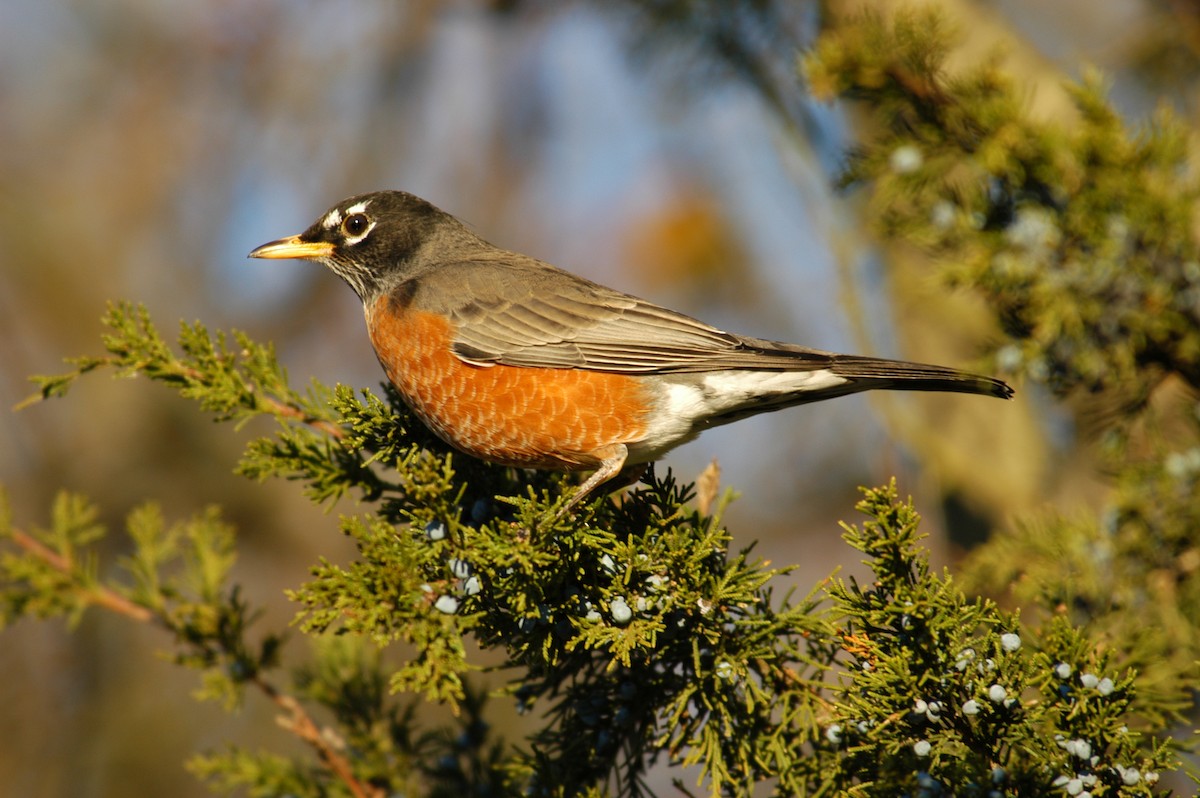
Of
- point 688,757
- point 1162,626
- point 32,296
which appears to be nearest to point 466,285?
point 688,757

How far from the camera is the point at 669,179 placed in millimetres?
7762

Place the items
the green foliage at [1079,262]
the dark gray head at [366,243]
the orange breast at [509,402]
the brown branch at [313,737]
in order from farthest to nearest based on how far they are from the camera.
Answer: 1. the dark gray head at [366,243]
2. the orange breast at [509,402]
3. the green foliage at [1079,262]
4. the brown branch at [313,737]

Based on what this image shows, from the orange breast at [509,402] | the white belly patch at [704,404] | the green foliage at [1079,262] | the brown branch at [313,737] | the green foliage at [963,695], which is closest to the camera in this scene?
the green foliage at [963,695]

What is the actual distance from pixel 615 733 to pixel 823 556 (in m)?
5.66

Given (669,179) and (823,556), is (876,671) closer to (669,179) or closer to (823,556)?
(823,556)

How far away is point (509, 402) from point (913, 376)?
1.16 m

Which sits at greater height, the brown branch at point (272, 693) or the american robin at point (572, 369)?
the american robin at point (572, 369)

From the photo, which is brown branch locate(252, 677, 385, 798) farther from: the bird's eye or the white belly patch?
the bird's eye

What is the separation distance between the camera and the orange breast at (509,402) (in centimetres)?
266

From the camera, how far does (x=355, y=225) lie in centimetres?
368

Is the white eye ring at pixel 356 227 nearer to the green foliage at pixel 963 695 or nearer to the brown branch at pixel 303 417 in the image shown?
the brown branch at pixel 303 417

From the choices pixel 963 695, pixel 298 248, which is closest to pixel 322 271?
pixel 298 248

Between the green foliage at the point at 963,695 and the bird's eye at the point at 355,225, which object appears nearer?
the green foliage at the point at 963,695

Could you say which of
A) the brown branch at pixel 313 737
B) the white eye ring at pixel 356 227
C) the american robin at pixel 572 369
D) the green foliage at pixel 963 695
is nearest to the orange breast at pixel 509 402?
the american robin at pixel 572 369
